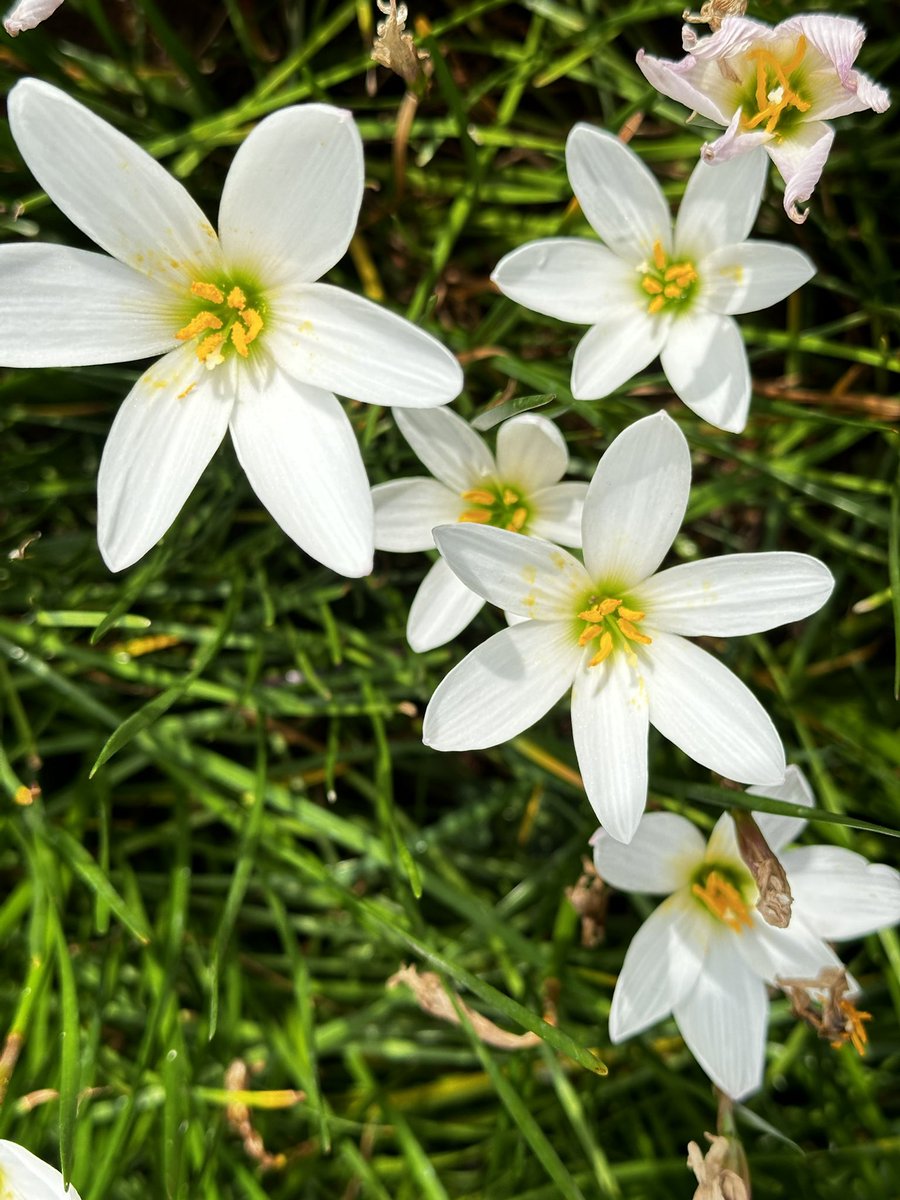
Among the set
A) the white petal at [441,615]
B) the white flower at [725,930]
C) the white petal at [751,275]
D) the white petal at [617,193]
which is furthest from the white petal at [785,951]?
the white petal at [617,193]

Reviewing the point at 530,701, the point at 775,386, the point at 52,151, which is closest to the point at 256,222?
the point at 52,151

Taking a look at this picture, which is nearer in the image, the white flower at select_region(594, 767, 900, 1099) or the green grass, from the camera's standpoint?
the white flower at select_region(594, 767, 900, 1099)

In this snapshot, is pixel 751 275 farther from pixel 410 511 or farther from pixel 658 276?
pixel 410 511

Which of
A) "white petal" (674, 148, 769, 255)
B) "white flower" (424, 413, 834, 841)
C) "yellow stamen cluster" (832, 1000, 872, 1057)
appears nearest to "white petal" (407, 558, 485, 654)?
"white flower" (424, 413, 834, 841)

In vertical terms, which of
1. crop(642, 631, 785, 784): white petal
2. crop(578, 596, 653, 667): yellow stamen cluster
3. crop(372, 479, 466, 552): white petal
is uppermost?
crop(372, 479, 466, 552): white petal

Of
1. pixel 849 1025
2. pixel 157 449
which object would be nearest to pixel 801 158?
pixel 157 449

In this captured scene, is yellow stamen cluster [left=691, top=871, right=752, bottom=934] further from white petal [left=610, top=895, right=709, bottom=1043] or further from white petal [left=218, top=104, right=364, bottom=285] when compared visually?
white petal [left=218, top=104, right=364, bottom=285]

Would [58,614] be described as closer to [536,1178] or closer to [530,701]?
[530,701]
